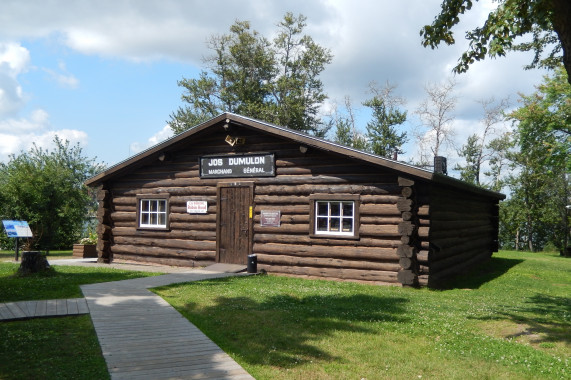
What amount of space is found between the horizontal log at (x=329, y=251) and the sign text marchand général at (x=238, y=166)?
227 cm

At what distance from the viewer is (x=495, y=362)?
20.2ft

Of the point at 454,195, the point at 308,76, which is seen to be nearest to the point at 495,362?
the point at 454,195

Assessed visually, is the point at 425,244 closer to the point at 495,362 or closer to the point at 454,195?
the point at 454,195

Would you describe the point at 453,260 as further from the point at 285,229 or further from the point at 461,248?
the point at 285,229

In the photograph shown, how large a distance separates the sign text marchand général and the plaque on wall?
1.16 metres

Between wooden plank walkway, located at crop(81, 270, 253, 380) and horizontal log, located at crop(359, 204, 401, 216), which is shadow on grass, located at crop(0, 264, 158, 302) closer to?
wooden plank walkway, located at crop(81, 270, 253, 380)

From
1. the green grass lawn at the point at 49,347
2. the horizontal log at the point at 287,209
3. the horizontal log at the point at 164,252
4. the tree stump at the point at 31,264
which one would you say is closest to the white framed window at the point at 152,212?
the horizontal log at the point at 164,252

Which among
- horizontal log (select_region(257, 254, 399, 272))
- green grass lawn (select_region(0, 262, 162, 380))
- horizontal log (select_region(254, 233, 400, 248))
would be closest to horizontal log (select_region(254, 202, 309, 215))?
horizontal log (select_region(254, 233, 400, 248))

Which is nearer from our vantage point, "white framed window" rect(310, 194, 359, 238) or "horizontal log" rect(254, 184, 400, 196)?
"horizontal log" rect(254, 184, 400, 196)

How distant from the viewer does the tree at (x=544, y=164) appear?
28672 millimetres

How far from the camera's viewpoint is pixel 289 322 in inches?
314

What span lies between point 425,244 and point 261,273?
5002mm

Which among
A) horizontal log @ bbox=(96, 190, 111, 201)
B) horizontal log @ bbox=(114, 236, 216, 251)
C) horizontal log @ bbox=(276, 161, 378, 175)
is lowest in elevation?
horizontal log @ bbox=(114, 236, 216, 251)

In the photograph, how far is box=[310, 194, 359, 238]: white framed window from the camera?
13.7 metres
